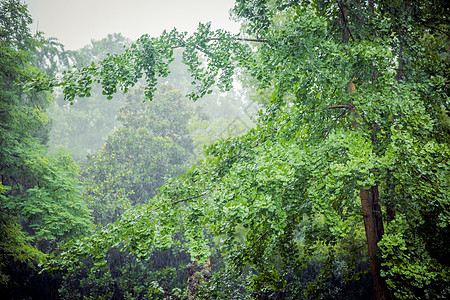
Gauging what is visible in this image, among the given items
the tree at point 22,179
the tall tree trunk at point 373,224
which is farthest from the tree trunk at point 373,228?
the tree at point 22,179

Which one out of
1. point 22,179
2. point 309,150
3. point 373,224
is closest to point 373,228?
point 373,224

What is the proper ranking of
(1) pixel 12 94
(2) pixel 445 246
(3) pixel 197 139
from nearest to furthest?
(2) pixel 445 246, (1) pixel 12 94, (3) pixel 197 139

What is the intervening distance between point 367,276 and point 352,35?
27.3ft

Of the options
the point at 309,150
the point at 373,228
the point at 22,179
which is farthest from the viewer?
the point at 22,179

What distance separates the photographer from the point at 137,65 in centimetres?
397

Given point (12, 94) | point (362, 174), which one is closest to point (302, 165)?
point (362, 174)

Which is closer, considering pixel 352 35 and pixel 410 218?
pixel 410 218

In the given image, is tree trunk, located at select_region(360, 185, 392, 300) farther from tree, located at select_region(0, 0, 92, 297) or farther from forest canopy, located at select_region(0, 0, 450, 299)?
tree, located at select_region(0, 0, 92, 297)

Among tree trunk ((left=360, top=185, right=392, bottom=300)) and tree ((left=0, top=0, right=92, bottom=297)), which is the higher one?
tree ((left=0, top=0, right=92, bottom=297))

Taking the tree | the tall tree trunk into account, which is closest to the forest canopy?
the tall tree trunk

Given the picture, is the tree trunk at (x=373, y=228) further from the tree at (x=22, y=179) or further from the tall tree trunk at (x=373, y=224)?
the tree at (x=22, y=179)

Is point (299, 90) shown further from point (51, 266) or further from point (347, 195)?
point (51, 266)

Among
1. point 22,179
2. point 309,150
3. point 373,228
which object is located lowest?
point 373,228

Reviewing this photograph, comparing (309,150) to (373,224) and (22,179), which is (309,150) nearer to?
(373,224)
